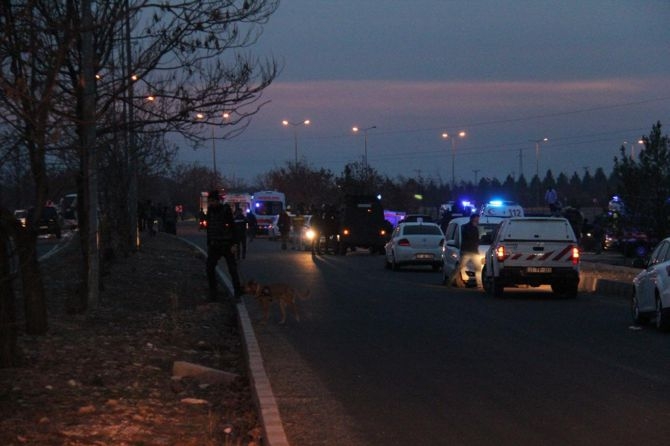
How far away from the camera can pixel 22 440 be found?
836cm

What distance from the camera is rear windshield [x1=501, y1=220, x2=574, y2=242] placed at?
77.5 ft

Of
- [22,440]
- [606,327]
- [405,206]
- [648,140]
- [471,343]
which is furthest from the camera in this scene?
[405,206]

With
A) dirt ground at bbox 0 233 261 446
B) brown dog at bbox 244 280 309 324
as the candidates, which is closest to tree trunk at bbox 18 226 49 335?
dirt ground at bbox 0 233 261 446

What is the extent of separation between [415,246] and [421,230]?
910 mm

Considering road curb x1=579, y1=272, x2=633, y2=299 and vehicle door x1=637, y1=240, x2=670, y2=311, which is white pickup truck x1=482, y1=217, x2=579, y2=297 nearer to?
road curb x1=579, y1=272, x2=633, y2=299

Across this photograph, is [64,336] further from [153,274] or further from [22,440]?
[153,274]

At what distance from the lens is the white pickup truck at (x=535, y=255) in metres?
23.2

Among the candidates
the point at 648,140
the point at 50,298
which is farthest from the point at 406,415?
the point at 648,140

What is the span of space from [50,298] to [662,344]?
34.3 feet

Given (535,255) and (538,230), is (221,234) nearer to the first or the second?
(535,255)

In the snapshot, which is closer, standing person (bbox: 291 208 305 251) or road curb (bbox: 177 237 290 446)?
road curb (bbox: 177 237 290 446)

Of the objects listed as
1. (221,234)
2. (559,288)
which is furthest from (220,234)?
(559,288)

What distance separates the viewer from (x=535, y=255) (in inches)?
919

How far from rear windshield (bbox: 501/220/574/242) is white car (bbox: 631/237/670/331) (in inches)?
224
